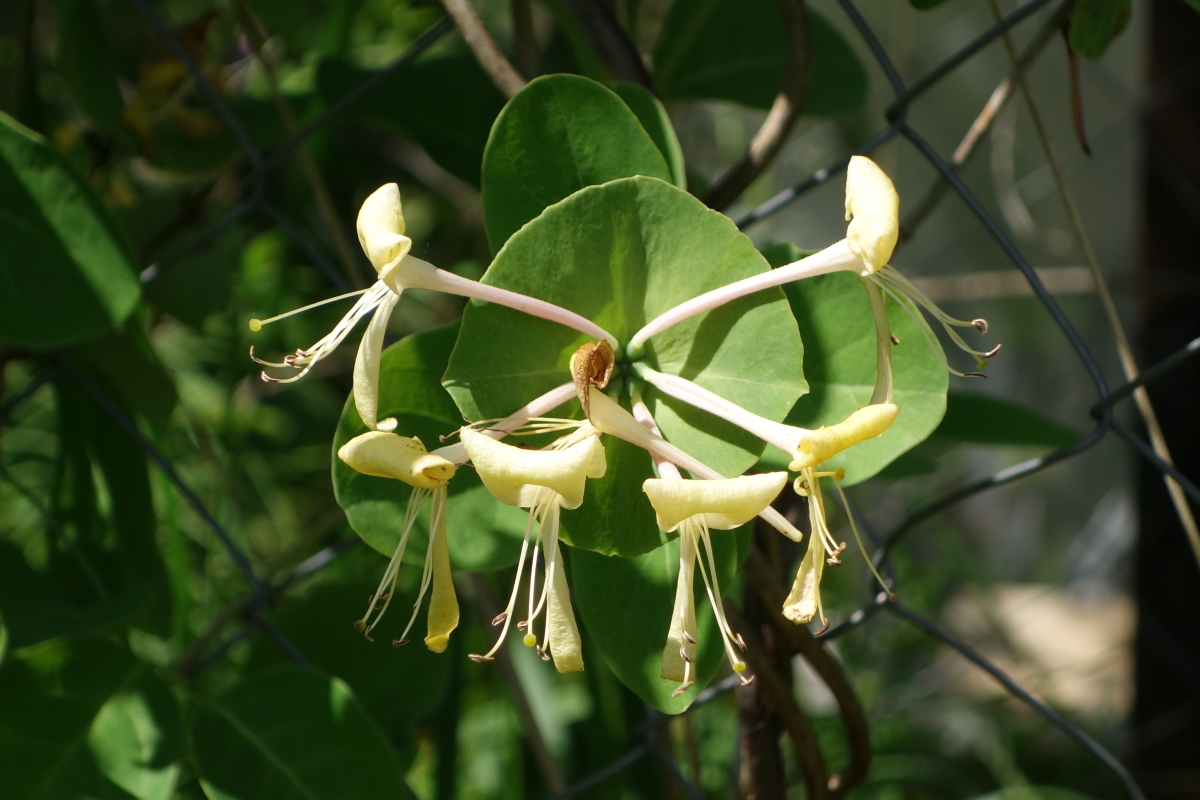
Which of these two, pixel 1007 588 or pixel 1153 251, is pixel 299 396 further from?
pixel 1007 588

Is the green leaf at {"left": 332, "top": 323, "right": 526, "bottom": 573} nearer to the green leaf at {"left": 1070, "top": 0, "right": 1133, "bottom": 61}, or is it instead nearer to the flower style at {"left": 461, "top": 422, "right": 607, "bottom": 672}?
the flower style at {"left": 461, "top": 422, "right": 607, "bottom": 672}

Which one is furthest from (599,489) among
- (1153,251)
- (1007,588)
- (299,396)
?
(1007,588)

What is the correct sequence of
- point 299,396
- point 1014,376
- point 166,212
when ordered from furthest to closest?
point 1014,376, point 299,396, point 166,212

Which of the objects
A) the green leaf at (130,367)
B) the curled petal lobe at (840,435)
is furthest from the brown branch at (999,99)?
the green leaf at (130,367)

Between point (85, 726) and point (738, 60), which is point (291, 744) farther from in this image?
point (738, 60)

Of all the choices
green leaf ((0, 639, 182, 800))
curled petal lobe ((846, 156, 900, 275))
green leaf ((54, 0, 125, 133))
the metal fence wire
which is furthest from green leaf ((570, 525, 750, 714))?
green leaf ((54, 0, 125, 133))

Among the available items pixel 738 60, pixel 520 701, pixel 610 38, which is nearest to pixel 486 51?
pixel 610 38
